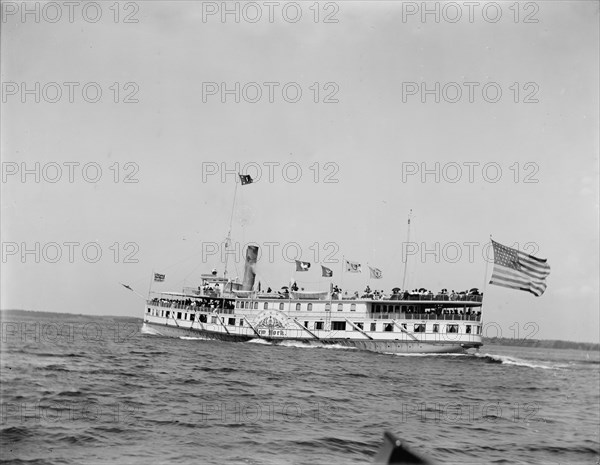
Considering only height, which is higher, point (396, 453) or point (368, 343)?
point (396, 453)

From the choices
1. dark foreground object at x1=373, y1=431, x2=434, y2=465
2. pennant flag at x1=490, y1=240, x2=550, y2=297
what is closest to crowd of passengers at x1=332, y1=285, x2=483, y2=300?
pennant flag at x1=490, y1=240, x2=550, y2=297

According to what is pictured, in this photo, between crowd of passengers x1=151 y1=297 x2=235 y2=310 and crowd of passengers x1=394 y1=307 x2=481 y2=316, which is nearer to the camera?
crowd of passengers x1=394 y1=307 x2=481 y2=316

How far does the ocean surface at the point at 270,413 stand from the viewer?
13.5 m

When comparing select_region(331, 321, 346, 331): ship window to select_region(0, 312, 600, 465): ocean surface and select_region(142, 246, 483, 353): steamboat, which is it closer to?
select_region(142, 246, 483, 353): steamboat

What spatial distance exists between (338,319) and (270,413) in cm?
3184

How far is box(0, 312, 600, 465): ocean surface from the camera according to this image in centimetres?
1353

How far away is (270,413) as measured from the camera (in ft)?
58.6

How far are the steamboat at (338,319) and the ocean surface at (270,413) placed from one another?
1306cm

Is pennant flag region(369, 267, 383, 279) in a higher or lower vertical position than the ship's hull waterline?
higher

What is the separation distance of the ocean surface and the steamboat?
42.9ft

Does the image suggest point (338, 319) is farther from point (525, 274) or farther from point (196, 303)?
point (525, 274)

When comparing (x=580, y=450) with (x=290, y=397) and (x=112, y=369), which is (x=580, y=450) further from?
(x=112, y=369)

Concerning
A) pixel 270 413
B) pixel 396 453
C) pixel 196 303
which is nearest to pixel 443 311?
pixel 196 303

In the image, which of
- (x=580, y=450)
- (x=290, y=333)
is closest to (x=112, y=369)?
(x=580, y=450)
